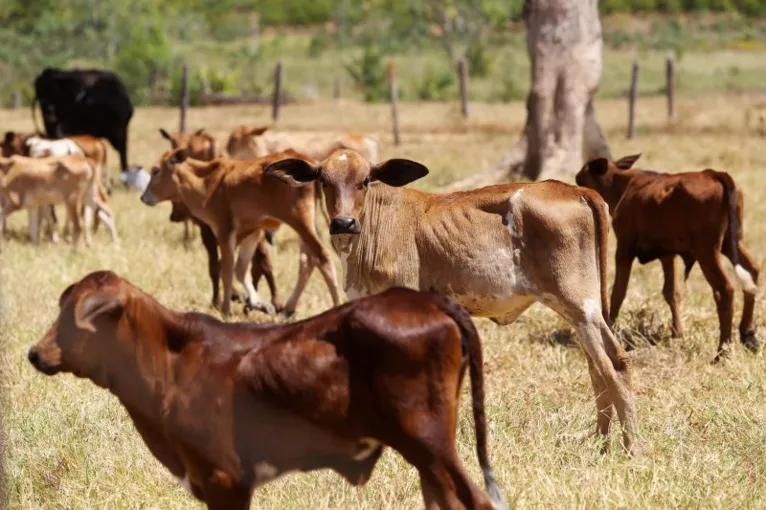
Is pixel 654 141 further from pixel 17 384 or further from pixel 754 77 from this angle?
pixel 754 77

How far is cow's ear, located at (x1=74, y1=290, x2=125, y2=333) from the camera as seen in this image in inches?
170

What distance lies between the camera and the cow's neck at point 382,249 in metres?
6.83

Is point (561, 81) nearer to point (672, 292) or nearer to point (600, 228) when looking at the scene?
point (672, 292)

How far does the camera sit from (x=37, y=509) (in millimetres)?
5609

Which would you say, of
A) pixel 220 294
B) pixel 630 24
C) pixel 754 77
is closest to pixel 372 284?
pixel 220 294

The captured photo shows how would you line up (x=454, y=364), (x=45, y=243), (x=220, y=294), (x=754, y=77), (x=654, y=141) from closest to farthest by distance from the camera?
(x=454, y=364)
(x=220, y=294)
(x=45, y=243)
(x=654, y=141)
(x=754, y=77)

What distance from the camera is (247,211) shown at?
10.1 meters

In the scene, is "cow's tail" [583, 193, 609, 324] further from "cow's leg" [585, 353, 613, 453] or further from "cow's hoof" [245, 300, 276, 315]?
"cow's hoof" [245, 300, 276, 315]

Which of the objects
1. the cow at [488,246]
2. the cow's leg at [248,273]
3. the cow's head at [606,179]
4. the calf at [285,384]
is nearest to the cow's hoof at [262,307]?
the cow's leg at [248,273]

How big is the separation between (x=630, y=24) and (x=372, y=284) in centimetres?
7262

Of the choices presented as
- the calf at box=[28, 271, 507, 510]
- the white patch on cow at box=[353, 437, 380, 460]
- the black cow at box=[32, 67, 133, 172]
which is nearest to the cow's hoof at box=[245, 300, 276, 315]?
the calf at box=[28, 271, 507, 510]

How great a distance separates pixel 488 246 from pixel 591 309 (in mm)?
638

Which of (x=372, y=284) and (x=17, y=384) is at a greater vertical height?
(x=372, y=284)

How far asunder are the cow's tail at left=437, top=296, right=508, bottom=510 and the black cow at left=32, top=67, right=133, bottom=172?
16.9m
